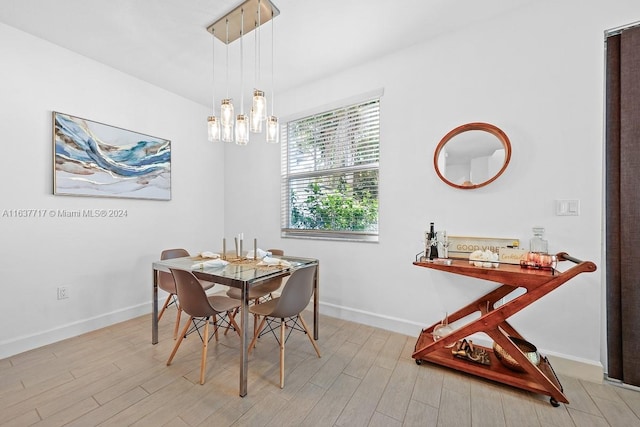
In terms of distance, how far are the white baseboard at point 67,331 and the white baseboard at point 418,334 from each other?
2.09m

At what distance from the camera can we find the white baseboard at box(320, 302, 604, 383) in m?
1.78

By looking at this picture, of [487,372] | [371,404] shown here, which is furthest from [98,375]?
[487,372]

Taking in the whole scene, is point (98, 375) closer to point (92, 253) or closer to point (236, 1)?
point (92, 253)

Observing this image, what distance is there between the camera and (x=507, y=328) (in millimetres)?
1935

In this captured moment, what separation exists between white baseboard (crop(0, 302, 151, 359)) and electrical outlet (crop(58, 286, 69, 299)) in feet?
0.86

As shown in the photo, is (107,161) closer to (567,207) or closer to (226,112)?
(226,112)

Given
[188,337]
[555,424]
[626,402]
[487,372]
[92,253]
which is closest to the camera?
[555,424]

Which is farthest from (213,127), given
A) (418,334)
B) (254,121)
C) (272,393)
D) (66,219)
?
(418,334)

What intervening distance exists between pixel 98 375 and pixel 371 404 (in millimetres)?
1894

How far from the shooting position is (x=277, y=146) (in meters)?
3.39

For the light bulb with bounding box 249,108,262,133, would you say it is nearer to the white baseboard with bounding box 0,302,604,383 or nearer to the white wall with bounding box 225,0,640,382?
the white wall with bounding box 225,0,640,382

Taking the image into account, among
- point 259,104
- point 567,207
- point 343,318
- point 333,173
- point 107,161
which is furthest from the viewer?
point 333,173

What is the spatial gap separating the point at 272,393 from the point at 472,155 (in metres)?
2.30

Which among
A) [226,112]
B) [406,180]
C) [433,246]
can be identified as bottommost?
[433,246]
